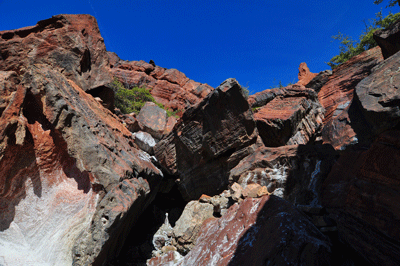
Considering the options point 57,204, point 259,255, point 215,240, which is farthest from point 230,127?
point 57,204

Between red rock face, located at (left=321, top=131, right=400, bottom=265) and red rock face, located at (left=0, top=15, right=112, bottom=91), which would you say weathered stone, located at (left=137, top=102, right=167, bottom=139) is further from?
red rock face, located at (left=321, top=131, right=400, bottom=265)

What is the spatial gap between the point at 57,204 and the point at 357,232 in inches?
187

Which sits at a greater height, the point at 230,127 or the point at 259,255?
the point at 230,127

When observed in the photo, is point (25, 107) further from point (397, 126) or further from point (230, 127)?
point (397, 126)

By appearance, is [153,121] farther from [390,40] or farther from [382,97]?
[390,40]

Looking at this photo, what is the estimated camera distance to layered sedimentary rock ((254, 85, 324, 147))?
7.08 m

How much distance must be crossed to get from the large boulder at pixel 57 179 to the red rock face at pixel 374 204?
3.31m

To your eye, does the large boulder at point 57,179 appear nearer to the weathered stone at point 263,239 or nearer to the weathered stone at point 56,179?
the weathered stone at point 56,179

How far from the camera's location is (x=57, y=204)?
4.22 m

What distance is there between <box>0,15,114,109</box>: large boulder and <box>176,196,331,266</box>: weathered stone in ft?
18.7

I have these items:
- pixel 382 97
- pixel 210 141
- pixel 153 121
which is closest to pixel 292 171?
pixel 210 141

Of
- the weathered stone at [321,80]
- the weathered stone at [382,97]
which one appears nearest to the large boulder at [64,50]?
the weathered stone at [382,97]

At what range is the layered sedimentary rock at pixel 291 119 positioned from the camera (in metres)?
7.08

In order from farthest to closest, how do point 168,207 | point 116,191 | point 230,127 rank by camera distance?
point 168,207 → point 230,127 → point 116,191
